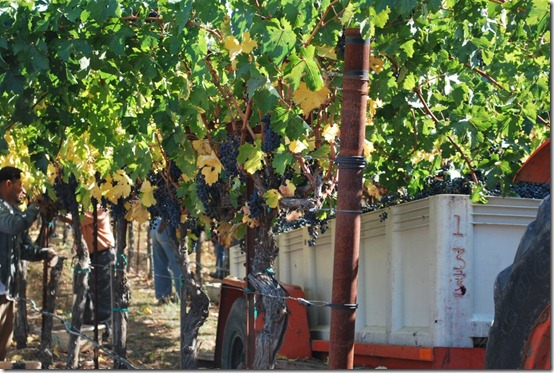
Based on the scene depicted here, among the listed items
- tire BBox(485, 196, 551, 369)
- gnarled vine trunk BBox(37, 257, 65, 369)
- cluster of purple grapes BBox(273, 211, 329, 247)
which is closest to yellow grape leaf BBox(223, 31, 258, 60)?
cluster of purple grapes BBox(273, 211, 329, 247)

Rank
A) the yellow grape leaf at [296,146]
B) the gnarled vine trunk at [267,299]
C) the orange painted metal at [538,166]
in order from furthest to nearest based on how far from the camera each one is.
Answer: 1. the gnarled vine trunk at [267,299]
2. the yellow grape leaf at [296,146]
3. the orange painted metal at [538,166]

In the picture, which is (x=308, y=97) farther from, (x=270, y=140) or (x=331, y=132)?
(x=270, y=140)

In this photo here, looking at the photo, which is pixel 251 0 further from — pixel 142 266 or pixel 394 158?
pixel 142 266

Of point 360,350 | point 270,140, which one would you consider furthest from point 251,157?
point 360,350

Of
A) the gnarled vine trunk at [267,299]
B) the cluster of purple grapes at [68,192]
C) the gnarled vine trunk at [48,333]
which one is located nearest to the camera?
the gnarled vine trunk at [267,299]

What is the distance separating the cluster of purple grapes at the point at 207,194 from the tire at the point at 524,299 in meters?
3.07

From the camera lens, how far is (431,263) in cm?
687

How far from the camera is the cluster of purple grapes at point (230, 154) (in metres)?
7.15

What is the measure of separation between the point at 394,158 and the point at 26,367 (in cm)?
309

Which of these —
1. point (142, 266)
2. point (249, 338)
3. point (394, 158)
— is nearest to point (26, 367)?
point (249, 338)

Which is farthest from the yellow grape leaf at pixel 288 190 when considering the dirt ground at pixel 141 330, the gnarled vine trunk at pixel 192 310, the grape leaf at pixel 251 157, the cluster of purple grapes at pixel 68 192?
the cluster of purple grapes at pixel 68 192

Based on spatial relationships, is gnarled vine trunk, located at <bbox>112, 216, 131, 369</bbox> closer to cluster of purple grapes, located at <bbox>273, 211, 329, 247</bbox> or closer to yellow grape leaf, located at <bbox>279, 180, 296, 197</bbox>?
cluster of purple grapes, located at <bbox>273, 211, 329, 247</bbox>

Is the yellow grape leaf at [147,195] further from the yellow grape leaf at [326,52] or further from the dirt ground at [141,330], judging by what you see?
the yellow grape leaf at [326,52]

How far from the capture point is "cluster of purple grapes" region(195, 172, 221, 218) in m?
7.71
